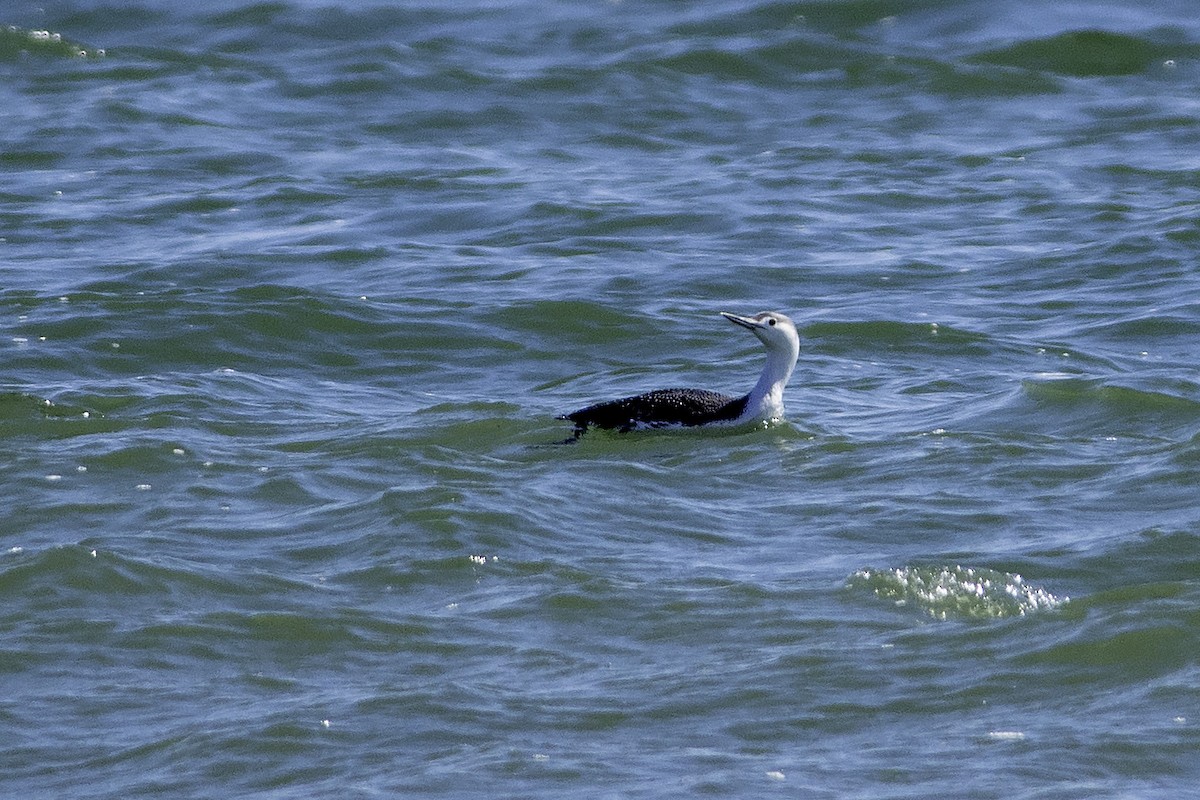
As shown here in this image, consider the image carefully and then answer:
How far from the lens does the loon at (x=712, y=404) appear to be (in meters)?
10.6

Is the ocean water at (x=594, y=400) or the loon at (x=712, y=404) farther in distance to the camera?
the loon at (x=712, y=404)

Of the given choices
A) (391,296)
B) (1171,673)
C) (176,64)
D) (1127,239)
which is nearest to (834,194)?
(1127,239)

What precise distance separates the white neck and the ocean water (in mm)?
137

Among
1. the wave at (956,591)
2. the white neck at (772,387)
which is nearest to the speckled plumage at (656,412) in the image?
the white neck at (772,387)

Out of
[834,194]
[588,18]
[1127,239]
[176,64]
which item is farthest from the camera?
[588,18]

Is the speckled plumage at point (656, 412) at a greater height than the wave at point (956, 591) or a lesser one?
lesser

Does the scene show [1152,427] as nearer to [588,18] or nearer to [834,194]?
[834,194]

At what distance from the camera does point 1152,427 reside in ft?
34.2

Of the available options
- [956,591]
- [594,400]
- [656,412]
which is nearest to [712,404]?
[656,412]

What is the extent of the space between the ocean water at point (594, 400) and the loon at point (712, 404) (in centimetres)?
13

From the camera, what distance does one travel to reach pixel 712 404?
1081 cm

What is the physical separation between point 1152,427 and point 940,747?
4.51 metres

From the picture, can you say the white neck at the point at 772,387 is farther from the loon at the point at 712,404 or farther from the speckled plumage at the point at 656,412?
the speckled plumage at the point at 656,412

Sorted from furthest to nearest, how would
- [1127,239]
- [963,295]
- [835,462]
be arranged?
1. [1127,239]
2. [963,295]
3. [835,462]
